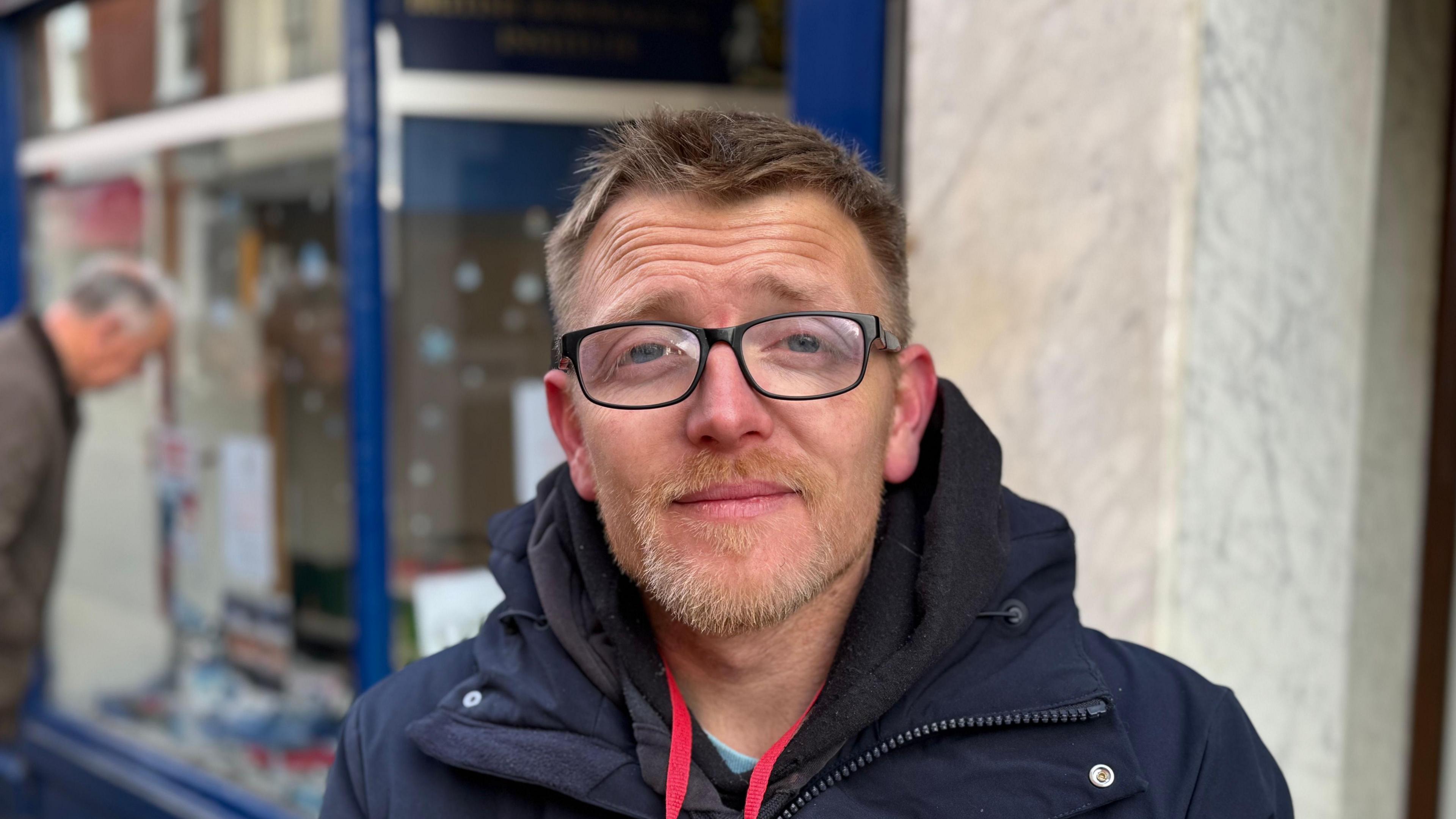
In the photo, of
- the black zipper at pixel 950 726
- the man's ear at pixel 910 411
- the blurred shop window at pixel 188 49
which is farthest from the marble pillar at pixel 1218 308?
the blurred shop window at pixel 188 49

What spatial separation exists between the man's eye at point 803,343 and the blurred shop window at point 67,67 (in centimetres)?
503

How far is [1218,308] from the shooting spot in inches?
94.6

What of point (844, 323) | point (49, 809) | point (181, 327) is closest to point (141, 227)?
point (181, 327)

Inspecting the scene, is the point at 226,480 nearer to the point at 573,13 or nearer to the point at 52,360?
the point at 52,360

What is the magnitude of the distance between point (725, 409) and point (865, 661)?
0.42m

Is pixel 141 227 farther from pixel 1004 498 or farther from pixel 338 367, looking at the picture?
pixel 1004 498

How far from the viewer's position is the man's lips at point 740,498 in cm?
167

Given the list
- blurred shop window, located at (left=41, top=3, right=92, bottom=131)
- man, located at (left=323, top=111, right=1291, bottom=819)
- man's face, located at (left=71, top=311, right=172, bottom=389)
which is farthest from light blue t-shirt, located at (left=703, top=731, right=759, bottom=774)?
blurred shop window, located at (left=41, top=3, right=92, bottom=131)

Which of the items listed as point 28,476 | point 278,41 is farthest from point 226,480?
point 278,41

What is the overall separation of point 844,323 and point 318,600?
11.1 ft

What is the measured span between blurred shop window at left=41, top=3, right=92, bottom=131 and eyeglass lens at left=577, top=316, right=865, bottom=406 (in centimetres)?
488

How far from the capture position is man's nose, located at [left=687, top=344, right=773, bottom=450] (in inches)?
64.2

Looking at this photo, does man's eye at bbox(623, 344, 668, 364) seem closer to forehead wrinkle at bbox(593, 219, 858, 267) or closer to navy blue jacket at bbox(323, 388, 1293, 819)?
forehead wrinkle at bbox(593, 219, 858, 267)

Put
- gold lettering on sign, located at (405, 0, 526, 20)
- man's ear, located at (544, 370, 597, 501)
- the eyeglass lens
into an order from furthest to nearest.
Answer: gold lettering on sign, located at (405, 0, 526, 20) → man's ear, located at (544, 370, 597, 501) → the eyeglass lens
